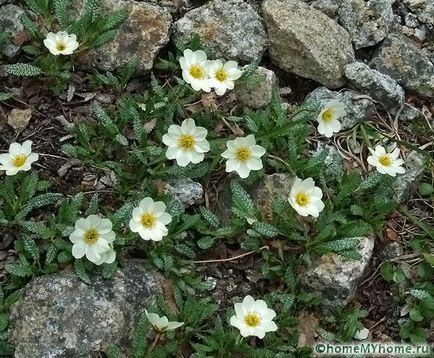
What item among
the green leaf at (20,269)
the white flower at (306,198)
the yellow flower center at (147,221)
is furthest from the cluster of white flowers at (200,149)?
the green leaf at (20,269)

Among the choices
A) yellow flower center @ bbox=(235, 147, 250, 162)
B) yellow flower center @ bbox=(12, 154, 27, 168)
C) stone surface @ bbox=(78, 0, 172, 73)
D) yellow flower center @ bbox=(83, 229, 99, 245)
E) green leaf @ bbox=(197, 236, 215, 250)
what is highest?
stone surface @ bbox=(78, 0, 172, 73)

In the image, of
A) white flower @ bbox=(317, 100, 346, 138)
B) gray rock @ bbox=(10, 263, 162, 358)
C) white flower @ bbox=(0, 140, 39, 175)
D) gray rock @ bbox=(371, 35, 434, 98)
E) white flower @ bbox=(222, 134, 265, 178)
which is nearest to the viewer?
gray rock @ bbox=(10, 263, 162, 358)

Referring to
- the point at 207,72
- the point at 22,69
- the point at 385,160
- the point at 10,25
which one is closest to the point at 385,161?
the point at 385,160

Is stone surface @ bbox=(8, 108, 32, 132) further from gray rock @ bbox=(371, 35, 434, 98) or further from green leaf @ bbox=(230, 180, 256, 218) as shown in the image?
gray rock @ bbox=(371, 35, 434, 98)

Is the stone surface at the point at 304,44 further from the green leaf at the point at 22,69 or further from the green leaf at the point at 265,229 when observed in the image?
the green leaf at the point at 22,69

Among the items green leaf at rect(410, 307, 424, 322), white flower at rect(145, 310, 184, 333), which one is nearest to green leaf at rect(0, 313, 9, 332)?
white flower at rect(145, 310, 184, 333)

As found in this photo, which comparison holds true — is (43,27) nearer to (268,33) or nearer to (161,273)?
(268,33)
